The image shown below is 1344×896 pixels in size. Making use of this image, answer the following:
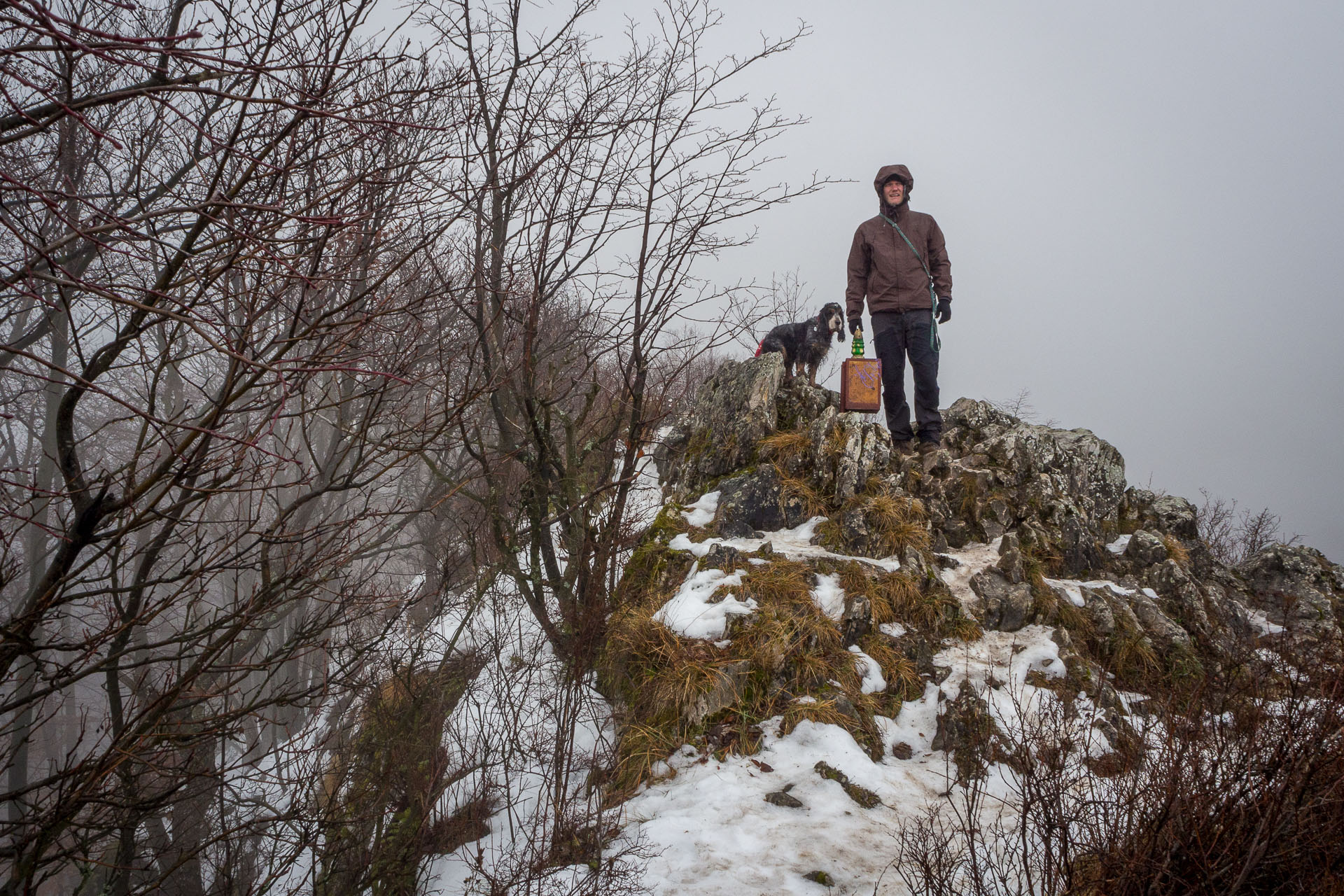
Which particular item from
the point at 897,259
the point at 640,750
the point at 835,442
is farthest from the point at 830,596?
the point at 897,259

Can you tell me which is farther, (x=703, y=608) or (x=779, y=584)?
(x=779, y=584)

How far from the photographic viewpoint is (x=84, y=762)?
214 cm

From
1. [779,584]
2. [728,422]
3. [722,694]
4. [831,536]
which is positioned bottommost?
[722,694]

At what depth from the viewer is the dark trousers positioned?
6445 millimetres

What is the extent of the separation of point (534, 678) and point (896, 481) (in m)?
3.59

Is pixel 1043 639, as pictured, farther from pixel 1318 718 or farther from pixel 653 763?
pixel 653 763

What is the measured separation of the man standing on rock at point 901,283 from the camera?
21.1 ft

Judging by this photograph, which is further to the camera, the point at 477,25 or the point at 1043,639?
the point at 1043,639

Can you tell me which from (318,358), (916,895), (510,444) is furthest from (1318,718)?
(510,444)

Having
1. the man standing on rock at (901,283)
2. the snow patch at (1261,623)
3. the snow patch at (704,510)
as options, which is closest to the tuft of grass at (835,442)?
the man standing on rock at (901,283)

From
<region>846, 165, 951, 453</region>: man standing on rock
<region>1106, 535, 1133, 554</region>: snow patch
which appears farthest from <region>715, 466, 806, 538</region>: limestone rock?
<region>1106, 535, 1133, 554</region>: snow patch

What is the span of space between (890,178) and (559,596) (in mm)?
4975

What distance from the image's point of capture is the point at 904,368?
22.1 feet

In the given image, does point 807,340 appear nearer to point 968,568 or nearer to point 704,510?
point 704,510
